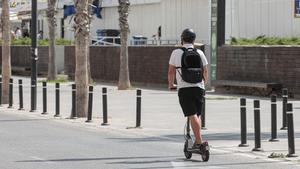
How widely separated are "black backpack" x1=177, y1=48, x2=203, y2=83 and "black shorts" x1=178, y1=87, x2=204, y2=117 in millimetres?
159

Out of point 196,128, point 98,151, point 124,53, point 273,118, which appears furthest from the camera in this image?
point 124,53

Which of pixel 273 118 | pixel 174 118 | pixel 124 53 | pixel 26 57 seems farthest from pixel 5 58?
pixel 26 57

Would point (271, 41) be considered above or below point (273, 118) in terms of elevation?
above

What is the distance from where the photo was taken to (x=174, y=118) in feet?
68.6

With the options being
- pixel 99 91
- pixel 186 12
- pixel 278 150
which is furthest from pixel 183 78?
pixel 186 12

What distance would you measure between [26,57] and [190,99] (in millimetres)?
36882

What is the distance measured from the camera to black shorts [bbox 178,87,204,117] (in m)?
12.7

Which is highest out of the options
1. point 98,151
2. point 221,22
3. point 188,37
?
point 221,22

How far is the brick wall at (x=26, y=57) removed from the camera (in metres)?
46.6

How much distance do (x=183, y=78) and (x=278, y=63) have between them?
631 inches

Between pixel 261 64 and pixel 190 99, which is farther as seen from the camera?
pixel 261 64

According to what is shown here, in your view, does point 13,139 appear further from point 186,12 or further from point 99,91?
point 186,12

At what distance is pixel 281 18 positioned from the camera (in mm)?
38781

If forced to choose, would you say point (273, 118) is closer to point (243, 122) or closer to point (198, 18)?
point (243, 122)
